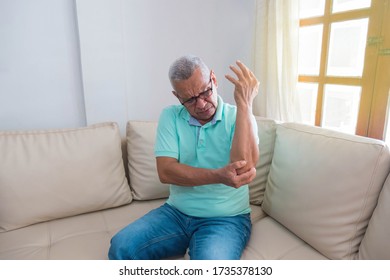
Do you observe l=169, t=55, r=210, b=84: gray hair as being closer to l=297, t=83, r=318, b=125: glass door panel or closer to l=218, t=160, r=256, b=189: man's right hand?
l=218, t=160, r=256, b=189: man's right hand

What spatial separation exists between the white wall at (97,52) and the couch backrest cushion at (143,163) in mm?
270

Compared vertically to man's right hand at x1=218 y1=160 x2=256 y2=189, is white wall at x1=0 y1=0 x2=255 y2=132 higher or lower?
higher

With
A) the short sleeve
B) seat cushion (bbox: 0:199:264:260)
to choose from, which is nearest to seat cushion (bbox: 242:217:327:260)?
seat cushion (bbox: 0:199:264:260)

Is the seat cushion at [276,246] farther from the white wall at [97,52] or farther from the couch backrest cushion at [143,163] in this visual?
the white wall at [97,52]

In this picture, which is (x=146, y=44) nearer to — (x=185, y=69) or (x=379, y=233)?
(x=185, y=69)

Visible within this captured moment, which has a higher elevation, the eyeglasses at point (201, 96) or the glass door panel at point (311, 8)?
the glass door panel at point (311, 8)

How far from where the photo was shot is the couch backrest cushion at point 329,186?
3.43 feet

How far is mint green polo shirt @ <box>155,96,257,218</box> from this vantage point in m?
1.21

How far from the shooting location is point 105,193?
1.51 m

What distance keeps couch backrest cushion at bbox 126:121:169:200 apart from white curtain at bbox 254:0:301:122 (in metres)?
0.77

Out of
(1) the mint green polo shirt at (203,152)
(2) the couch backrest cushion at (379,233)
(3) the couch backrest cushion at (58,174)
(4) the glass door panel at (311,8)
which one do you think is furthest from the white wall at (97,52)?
(2) the couch backrest cushion at (379,233)

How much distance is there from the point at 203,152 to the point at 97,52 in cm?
94
